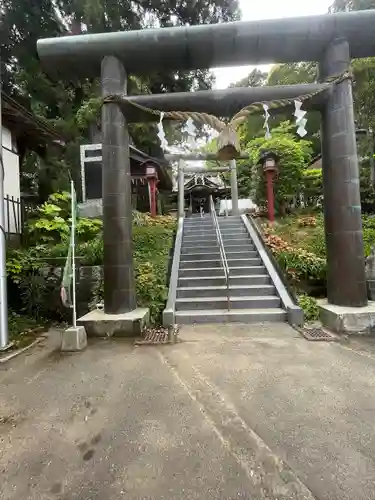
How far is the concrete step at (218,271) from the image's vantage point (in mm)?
6953

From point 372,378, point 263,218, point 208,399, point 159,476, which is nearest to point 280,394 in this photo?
point 208,399

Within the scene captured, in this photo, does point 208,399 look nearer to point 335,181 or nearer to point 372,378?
point 372,378

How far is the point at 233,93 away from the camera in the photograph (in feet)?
17.8

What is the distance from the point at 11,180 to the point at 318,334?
984 cm

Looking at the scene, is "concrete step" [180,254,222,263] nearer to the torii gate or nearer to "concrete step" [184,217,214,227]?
the torii gate

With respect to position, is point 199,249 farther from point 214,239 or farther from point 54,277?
point 54,277

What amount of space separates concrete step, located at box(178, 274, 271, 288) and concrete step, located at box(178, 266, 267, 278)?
223 mm

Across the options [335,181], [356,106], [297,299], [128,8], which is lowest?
[297,299]

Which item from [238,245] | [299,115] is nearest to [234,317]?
[238,245]

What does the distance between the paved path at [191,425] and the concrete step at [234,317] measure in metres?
1.33

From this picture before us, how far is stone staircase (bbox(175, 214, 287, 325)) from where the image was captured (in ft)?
18.5

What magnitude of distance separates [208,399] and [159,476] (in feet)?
3.46

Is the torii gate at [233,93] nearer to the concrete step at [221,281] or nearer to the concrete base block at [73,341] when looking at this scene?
the concrete base block at [73,341]

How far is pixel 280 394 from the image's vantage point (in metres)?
2.92
